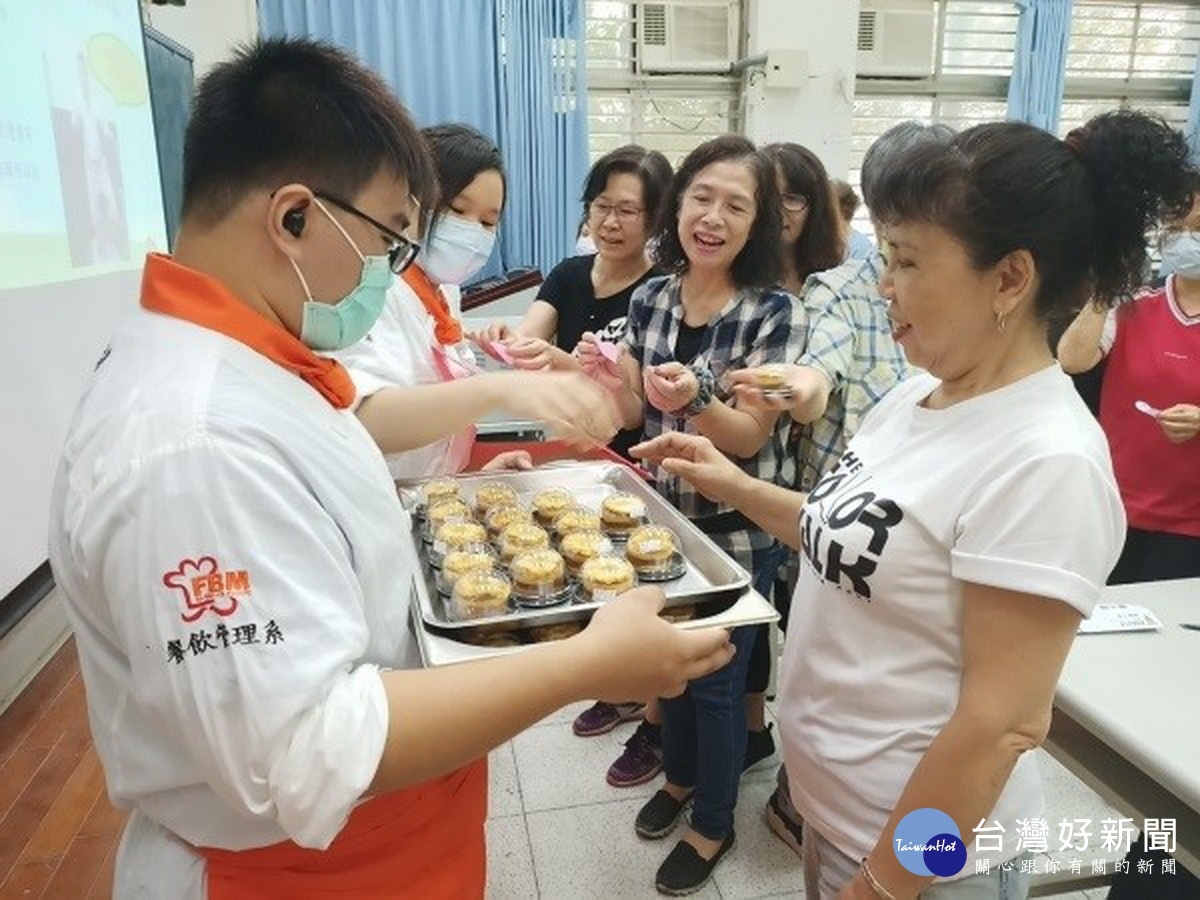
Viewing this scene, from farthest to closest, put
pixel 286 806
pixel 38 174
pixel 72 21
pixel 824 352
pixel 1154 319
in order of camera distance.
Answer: pixel 72 21
pixel 38 174
pixel 1154 319
pixel 824 352
pixel 286 806

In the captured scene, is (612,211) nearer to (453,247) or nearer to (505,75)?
(453,247)

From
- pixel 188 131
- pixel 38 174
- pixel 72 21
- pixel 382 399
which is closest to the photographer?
pixel 188 131

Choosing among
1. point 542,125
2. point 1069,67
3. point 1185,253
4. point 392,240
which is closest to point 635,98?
point 542,125

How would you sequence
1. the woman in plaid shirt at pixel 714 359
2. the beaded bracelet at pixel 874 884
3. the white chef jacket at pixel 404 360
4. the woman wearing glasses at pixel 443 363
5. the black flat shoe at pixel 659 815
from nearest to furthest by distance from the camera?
the beaded bracelet at pixel 874 884
the woman wearing glasses at pixel 443 363
the white chef jacket at pixel 404 360
the woman in plaid shirt at pixel 714 359
the black flat shoe at pixel 659 815

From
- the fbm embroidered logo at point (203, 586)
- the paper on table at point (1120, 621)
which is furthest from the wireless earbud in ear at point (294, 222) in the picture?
the paper on table at point (1120, 621)

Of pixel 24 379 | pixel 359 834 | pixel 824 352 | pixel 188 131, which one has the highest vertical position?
pixel 188 131

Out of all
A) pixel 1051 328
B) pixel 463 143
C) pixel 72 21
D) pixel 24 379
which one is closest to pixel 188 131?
pixel 1051 328

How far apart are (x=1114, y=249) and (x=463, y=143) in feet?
4.38

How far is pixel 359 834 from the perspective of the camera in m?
0.87

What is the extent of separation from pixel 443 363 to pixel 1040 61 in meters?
4.85

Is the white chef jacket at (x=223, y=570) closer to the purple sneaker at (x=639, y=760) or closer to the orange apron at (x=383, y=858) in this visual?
the orange apron at (x=383, y=858)

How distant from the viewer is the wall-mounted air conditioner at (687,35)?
4.80 metres

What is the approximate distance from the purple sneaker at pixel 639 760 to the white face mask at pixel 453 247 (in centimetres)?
141

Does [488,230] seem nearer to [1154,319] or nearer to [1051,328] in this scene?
[1051,328]
